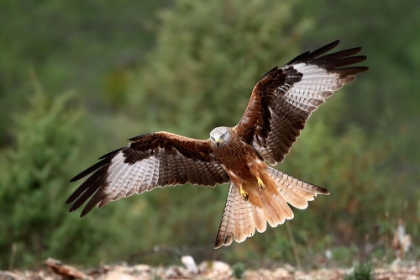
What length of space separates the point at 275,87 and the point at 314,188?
1149 mm

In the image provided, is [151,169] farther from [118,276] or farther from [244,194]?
[118,276]

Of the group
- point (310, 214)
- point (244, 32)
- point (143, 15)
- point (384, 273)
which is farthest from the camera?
point (143, 15)

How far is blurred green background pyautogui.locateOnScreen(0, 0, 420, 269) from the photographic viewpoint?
13.4m

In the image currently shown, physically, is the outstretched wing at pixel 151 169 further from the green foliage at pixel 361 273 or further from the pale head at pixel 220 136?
the green foliage at pixel 361 273

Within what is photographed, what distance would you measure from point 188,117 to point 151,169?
14.9 m

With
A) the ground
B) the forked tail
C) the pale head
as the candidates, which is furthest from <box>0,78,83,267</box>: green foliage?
the pale head

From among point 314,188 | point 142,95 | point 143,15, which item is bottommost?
point 314,188

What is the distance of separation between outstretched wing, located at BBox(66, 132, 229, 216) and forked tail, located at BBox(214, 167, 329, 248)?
0.50 metres

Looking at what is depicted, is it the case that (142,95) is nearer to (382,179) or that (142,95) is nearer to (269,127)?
(382,179)

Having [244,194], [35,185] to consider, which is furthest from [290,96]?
[35,185]

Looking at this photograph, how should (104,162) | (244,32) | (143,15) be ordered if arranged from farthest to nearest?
(143,15) < (244,32) < (104,162)

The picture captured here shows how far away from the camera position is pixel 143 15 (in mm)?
37188

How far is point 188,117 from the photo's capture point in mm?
23469

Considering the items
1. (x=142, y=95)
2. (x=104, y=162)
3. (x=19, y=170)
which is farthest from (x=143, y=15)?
(x=104, y=162)
